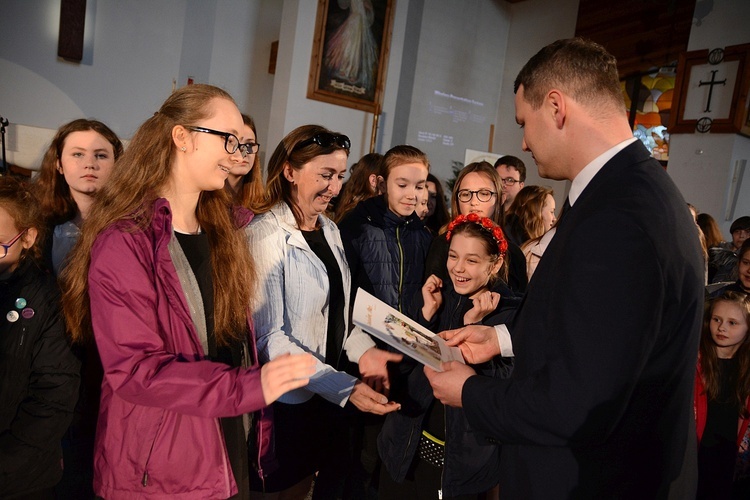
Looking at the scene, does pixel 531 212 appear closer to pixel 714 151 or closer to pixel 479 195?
pixel 479 195

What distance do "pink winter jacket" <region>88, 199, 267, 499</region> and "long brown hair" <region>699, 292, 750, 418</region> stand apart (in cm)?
248

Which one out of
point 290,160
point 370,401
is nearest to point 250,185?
point 290,160

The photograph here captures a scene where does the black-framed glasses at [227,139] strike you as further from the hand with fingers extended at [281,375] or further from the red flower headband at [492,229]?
the red flower headband at [492,229]

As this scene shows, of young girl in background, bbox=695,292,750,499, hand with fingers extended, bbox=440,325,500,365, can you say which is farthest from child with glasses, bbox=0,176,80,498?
young girl in background, bbox=695,292,750,499

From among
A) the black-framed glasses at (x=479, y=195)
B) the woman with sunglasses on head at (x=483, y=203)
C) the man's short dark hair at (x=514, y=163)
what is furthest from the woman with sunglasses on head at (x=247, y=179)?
the man's short dark hair at (x=514, y=163)

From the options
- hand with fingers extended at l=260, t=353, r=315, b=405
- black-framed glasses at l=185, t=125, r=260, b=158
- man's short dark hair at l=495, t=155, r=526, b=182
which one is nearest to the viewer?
hand with fingers extended at l=260, t=353, r=315, b=405

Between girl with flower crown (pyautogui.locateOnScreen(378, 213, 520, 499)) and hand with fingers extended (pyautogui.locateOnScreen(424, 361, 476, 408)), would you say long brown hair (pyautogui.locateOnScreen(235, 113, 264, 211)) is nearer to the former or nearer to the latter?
girl with flower crown (pyautogui.locateOnScreen(378, 213, 520, 499))

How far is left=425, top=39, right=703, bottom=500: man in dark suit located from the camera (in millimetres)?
1130

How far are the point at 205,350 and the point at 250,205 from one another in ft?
2.73

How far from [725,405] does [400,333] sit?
6.95 feet

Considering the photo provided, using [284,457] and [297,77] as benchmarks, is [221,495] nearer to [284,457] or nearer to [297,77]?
[284,457]

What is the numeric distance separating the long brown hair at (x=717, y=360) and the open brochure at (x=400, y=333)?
1719 millimetres

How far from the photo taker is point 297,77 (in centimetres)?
752

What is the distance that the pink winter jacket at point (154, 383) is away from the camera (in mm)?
1282
